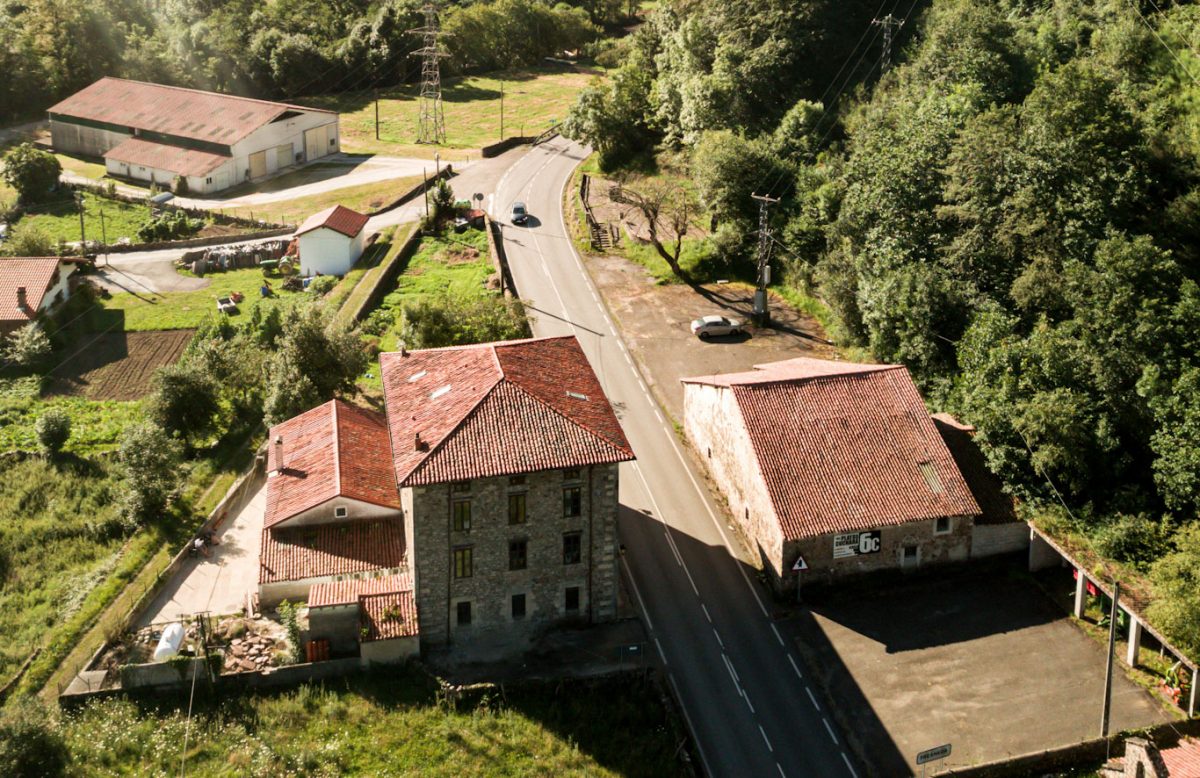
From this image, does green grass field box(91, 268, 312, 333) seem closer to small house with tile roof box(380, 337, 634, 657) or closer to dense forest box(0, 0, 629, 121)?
small house with tile roof box(380, 337, 634, 657)

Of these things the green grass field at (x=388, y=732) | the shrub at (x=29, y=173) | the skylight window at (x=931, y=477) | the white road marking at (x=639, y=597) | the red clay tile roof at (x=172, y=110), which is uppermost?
the red clay tile roof at (x=172, y=110)

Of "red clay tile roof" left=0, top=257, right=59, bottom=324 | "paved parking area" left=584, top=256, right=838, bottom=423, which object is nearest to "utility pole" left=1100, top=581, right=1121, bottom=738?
"paved parking area" left=584, top=256, right=838, bottom=423

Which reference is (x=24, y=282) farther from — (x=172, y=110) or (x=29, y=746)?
(x=29, y=746)

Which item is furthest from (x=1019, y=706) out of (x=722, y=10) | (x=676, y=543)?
(x=722, y=10)

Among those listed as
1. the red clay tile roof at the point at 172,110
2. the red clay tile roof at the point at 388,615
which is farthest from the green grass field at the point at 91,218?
the red clay tile roof at the point at 388,615

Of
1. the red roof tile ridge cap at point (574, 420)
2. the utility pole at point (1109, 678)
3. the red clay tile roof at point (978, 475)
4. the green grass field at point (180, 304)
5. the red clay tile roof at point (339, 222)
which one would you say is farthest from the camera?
the red clay tile roof at point (339, 222)

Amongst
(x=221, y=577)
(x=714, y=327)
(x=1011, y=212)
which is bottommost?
(x=221, y=577)

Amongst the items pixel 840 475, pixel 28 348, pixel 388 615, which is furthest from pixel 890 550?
pixel 28 348

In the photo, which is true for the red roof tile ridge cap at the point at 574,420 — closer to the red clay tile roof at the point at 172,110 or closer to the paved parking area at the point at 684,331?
the paved parking area at the point at 684,331
